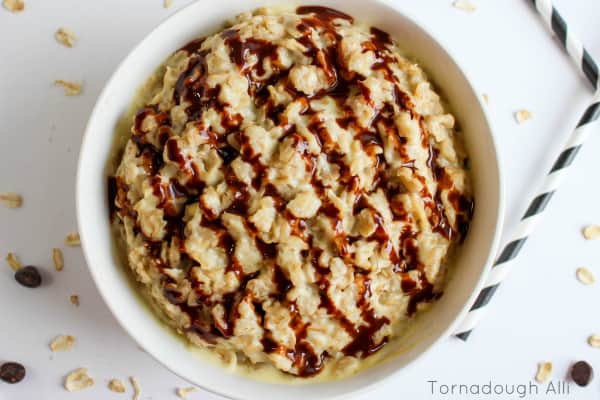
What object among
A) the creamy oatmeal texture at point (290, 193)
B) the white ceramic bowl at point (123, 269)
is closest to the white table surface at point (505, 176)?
the white ceramic bowl at point (123, 269)

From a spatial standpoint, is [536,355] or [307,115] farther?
[536,355]

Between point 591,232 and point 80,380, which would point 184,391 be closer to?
point 80,380

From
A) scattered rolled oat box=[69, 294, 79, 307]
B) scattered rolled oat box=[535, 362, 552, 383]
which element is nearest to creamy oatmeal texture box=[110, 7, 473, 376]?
scattered rolled oat box=[69, 294, 79, 307]

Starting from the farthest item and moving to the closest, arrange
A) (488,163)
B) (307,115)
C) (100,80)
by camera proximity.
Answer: (100,80), (488,163), (307,115)

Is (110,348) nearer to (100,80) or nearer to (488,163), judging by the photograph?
(100,80)

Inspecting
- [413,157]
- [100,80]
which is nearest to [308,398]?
[413,157]

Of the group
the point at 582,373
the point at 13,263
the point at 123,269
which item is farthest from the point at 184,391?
the point at 582,373
